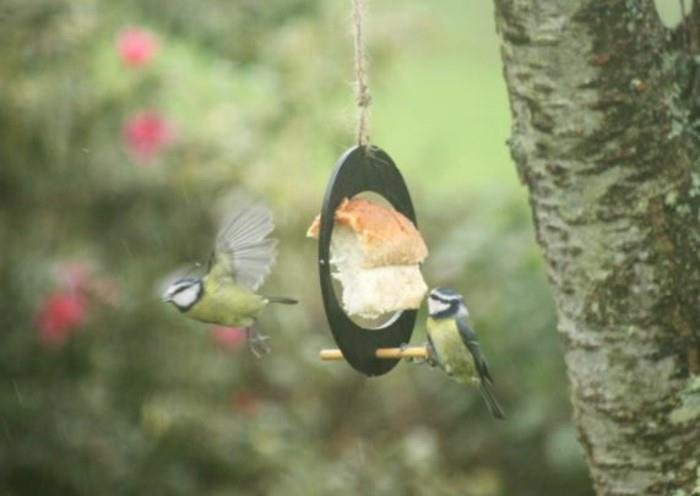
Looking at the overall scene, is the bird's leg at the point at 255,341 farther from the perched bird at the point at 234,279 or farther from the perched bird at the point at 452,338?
the perched bird at the point at 452,338

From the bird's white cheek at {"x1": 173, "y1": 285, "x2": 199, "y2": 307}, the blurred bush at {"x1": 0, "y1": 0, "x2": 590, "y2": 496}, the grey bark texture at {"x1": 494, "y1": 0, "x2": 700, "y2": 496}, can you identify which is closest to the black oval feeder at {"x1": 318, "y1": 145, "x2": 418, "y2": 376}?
the grey bark texture at {"x1": 494, "y1": 0, "x2": 700, "y2": 496}

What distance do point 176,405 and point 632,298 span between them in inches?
112

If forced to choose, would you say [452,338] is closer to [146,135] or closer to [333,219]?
[333,219]

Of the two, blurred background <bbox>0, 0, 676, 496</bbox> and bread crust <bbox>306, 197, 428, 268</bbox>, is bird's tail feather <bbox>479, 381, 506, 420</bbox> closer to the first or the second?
bread crust <bbox>306, 197, 428, 268</bbox>

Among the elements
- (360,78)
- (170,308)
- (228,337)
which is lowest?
(228,337)

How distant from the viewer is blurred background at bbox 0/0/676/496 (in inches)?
185

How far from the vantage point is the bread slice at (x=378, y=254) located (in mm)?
2402

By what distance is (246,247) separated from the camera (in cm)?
257

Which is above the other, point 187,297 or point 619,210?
point 619,210

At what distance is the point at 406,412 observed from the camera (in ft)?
19.2

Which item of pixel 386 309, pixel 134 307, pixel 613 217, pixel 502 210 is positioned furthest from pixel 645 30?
pixel 134 307

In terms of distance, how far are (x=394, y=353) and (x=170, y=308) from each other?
8.43ft

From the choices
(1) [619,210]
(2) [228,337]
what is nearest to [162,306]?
(2) [228,337]

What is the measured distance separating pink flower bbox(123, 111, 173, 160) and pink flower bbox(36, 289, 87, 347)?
1.94ft
